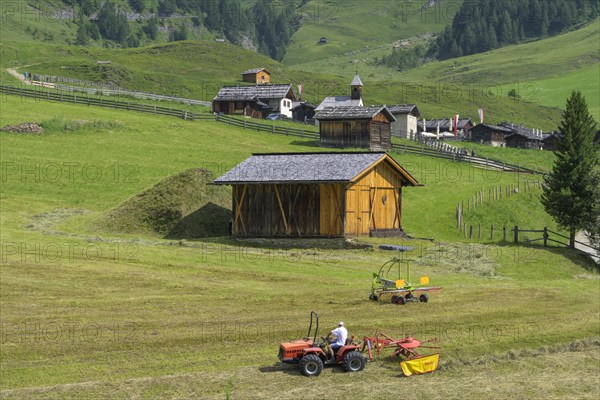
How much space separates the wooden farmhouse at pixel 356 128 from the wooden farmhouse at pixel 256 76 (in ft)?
232

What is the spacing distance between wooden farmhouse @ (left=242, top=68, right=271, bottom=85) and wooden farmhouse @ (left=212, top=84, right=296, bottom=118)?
108 ft

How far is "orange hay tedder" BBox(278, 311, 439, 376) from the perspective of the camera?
2312 cm

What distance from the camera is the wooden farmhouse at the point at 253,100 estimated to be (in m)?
116

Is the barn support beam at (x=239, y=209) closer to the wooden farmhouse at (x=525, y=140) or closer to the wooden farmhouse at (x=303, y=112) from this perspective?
the wooden farmhouse at (x=303, y=112)

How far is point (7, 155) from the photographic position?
229 feet

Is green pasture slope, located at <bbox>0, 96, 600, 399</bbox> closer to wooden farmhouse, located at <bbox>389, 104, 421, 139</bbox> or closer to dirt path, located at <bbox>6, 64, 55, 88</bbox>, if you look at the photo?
wooden farmhouse, located at <bbox>389, 104, 421, 139</bbox>

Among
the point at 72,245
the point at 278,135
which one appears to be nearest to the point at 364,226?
the point at 72,245

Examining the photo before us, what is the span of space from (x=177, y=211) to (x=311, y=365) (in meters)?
29.0

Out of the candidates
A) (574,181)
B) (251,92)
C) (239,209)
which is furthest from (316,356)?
(251,92)

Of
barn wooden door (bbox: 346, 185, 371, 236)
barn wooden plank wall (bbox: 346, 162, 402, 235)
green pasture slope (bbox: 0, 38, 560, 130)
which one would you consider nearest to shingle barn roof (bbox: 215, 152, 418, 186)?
barn wooden plank wall (bbox: 346, 162, 402, 235)

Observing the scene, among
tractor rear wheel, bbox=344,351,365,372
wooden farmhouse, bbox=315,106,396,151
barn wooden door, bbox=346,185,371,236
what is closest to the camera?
tractor rear wheel, bbox=344,351,365,372

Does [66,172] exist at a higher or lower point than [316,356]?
higher

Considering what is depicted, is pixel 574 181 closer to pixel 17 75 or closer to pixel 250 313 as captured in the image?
pixel 250 313

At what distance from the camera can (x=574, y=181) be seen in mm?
50188
